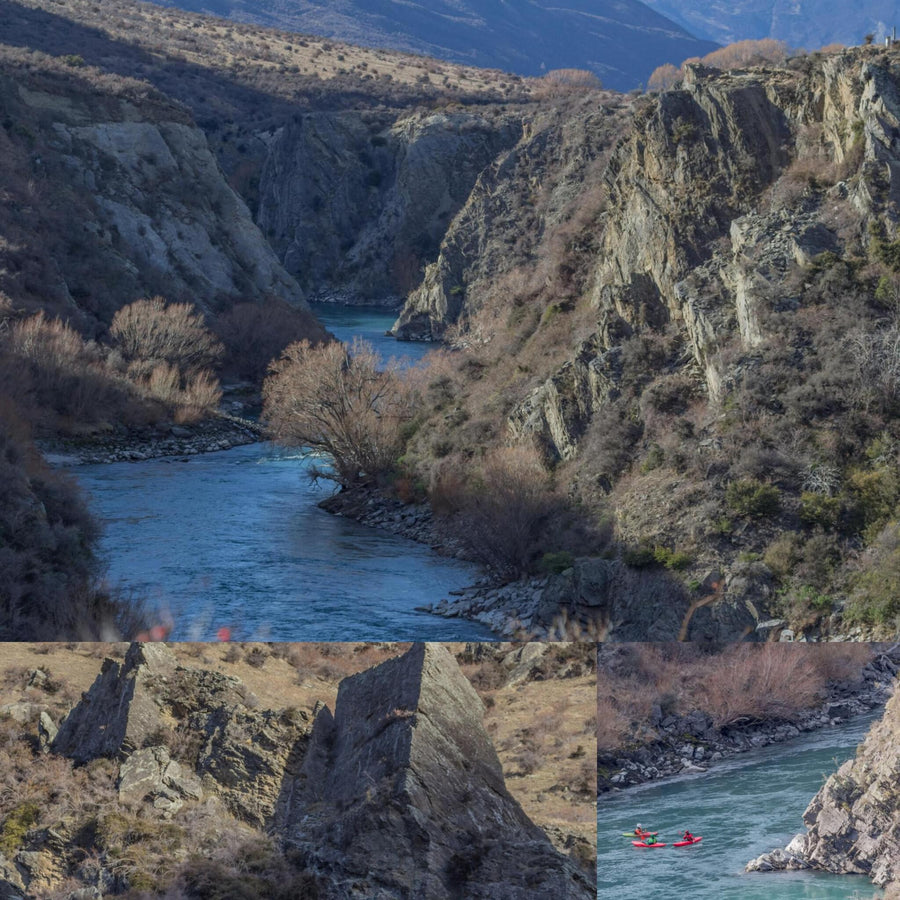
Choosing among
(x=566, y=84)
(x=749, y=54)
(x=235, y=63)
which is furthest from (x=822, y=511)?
(x=235, y=63)

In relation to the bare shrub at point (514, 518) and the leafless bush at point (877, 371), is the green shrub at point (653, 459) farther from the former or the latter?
the leafless bush at point (877, 371)

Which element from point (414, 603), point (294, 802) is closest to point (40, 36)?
point (414, 603)

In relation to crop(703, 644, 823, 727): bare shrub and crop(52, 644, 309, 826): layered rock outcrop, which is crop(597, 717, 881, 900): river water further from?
crop(52, 644, 309, 826): layered rock outcrop

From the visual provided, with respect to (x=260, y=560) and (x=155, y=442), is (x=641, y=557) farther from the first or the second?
(x=155, y=442)

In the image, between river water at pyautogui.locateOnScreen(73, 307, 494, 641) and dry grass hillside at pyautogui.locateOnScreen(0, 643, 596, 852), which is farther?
river water at pyautogui.locateOnScreen(73, 307, 494, 641)

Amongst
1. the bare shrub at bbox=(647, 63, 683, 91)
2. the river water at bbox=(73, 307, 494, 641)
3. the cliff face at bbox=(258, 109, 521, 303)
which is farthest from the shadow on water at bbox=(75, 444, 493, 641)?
the cliff face at bbox=(258, 109, 521, 303)

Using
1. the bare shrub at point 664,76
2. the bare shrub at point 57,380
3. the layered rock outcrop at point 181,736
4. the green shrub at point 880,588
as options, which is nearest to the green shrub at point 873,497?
the green shrub at point 880,588
